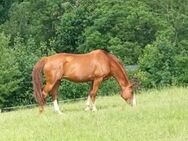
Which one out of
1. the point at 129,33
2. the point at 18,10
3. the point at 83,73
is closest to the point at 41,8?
the point at 18,10

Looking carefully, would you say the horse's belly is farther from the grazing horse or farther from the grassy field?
the grassy field

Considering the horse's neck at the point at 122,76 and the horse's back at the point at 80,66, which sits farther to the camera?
Answer: the horse's neck at the point at 122,76

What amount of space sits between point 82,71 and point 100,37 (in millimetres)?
39746

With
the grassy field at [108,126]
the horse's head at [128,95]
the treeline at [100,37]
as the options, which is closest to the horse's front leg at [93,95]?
the horse's head at [128,95]

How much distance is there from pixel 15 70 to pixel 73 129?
78.6 feet

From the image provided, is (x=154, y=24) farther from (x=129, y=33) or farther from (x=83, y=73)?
(x=83, y=73)

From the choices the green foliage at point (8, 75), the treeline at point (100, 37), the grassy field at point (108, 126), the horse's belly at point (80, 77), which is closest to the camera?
the grassy field at point (108, 126)

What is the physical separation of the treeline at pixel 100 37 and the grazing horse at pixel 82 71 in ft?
52.8

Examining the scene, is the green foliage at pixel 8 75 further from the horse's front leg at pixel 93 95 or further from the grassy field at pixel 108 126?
the grassy field at pixel 108 126

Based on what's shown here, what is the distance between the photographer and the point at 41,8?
76.1 metres

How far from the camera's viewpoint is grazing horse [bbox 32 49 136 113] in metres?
15.6

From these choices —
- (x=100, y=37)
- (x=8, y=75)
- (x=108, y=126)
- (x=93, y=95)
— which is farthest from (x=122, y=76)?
(x=100, y=37)

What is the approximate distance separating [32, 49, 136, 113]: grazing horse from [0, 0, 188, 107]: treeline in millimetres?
16093

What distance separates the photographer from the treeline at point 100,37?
35094mm
